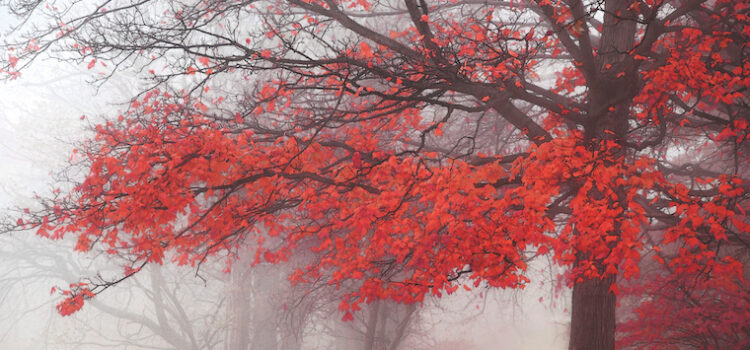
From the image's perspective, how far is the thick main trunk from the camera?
6.75 m

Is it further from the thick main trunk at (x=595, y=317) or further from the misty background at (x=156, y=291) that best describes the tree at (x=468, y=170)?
the misty background at (x=156, y=291)

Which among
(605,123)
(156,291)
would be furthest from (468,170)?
(156,291)

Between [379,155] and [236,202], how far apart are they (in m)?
2.26

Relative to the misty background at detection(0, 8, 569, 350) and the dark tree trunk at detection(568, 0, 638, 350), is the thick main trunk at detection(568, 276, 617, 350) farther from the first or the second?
the misty background at detection(0, 8, 569, 350)

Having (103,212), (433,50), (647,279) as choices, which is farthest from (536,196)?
(647,279)

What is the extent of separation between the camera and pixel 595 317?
6.78 meters

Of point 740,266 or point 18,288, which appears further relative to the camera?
point 18,288

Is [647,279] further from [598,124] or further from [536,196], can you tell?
[536,196]

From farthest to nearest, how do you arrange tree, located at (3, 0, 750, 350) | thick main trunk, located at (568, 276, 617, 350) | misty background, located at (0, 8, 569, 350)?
misty background, located at (0, 8, 569, 350) → thick main trunk, located at (568, 276, 617, 350) → tree, located at (3, 0, 750, 350)

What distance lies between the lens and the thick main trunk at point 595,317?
675 centimetres

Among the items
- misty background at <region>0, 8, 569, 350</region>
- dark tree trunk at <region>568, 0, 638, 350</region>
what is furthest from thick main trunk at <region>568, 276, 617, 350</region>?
misty background at <region>0, 8, 569, 350</region>

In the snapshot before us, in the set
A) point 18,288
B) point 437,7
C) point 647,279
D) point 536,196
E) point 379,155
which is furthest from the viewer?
point 18,288

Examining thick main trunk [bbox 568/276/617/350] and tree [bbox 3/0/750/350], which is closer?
tree [bbox 3/0/750/350]

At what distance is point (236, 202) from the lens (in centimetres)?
782
